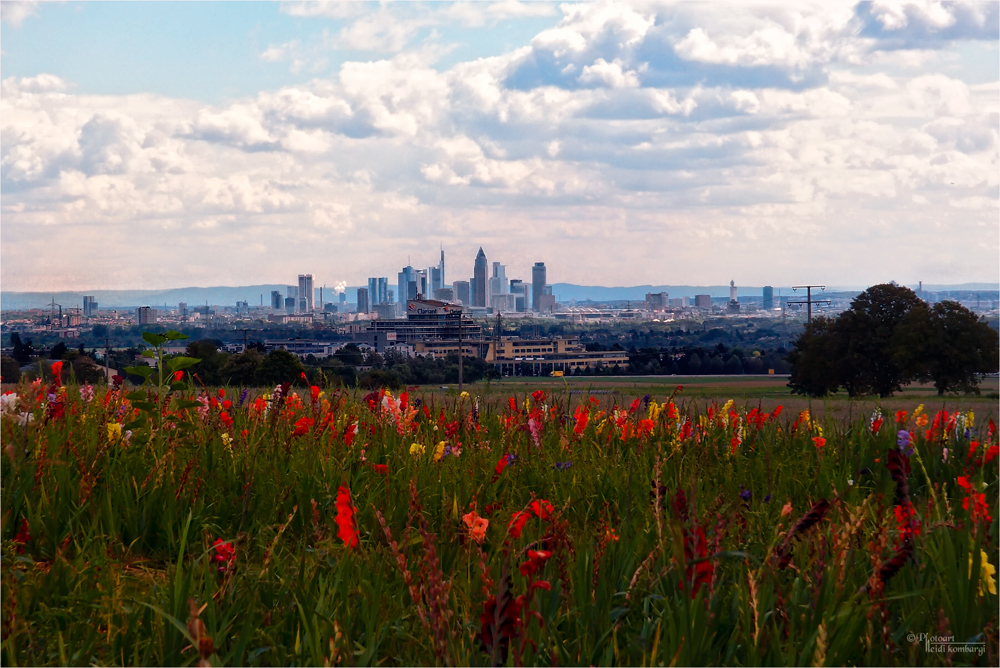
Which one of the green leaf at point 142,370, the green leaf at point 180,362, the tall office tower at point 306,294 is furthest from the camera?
the tall office tower at point 306,294

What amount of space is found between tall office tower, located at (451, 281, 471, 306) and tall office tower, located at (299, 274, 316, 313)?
22.1 meters

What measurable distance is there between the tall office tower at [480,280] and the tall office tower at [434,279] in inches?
309

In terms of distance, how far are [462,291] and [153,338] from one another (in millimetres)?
133544

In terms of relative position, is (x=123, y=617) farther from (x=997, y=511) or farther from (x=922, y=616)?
(x=997, y=511)

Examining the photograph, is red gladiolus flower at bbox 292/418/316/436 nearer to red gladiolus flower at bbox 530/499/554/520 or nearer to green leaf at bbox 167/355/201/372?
green leaf at bbox 167/355/201/372

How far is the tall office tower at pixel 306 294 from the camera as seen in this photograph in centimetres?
11550

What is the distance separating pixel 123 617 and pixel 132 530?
1072 mm

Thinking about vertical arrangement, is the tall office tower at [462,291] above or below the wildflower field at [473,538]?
above

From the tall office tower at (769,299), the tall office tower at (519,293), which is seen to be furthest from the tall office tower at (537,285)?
the tall office tower at (769,299)

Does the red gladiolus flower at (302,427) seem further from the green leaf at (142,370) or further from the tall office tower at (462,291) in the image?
the tall office tower at (462,291)

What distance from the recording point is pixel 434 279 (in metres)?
135

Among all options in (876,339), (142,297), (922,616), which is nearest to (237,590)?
(922,616)

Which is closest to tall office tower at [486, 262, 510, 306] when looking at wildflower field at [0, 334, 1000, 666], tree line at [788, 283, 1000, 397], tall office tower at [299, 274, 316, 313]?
tall office tower at [299, 274, 316, 313]

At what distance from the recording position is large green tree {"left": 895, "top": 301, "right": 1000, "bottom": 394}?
46.8m
